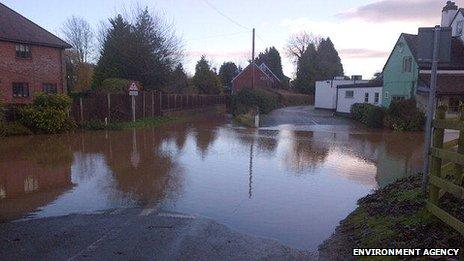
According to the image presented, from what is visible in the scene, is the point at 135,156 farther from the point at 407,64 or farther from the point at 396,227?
the point at 407,64

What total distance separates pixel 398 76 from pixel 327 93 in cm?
1910

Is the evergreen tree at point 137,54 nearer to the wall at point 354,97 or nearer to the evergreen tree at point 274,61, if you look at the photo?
the wall at point 354,97

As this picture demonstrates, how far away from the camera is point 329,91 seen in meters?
50.5

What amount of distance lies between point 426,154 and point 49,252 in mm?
5930

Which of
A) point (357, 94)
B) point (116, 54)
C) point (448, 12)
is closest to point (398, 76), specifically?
point (448, 12)

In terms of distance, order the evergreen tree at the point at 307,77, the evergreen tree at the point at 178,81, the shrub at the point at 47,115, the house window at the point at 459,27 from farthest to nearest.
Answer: the evergreen tree at the point at 307,77 < the evergreen tree at the point at 178,81 < the house window at the point at 459,27 < the shrub at the point at 47,115

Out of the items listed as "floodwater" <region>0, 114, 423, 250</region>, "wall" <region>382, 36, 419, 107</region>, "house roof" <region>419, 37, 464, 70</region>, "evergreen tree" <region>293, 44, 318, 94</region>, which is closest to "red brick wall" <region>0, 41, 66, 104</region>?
"floodwater" <region>0, 114, 423, 250</region>

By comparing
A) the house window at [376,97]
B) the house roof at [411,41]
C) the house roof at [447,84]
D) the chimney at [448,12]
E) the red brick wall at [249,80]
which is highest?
the chimney at [448,12]

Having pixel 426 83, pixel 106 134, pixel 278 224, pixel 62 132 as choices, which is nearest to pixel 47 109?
pixel 62 132

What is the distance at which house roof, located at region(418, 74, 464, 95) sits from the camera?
26369 mm

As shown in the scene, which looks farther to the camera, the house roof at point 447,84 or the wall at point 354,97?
the wall at point 354,97

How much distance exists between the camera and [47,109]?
21344 mm

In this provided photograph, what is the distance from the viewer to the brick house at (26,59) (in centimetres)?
2759

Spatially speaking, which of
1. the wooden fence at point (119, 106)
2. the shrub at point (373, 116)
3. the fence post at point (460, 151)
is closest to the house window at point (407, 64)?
the shrub at point (373, 116)
